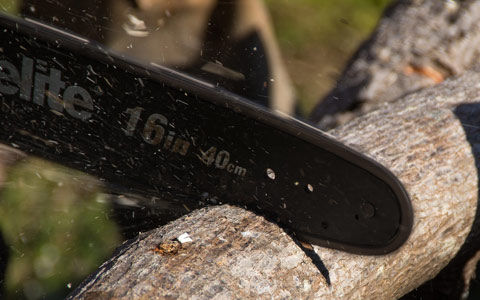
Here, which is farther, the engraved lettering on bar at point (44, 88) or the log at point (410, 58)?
the log at point (410, 58)

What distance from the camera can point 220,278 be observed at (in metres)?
1.34

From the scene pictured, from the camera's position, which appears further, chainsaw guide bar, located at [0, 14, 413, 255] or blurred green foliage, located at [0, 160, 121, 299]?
blurred green foliage, located at [0, 160, 121, 299]

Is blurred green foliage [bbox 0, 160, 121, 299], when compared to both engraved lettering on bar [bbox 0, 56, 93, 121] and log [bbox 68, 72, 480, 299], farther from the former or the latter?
log [bbox 68, 72, 480, 299]

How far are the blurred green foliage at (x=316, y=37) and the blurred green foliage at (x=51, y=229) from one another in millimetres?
855

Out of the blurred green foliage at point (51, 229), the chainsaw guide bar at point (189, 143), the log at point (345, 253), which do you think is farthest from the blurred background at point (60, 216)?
the log at point (345, 253)

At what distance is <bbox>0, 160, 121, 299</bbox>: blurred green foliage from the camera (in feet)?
6.29

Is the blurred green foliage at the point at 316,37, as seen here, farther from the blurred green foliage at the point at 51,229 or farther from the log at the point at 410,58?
the blurred green foliage at the point at 51,229

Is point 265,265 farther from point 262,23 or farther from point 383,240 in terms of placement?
point 262,23

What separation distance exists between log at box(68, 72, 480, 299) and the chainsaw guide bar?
0.31 feet

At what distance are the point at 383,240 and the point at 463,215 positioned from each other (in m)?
0.73

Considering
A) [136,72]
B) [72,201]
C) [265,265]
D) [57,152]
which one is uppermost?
[136,72]

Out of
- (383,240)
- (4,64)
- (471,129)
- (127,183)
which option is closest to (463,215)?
(471,129)

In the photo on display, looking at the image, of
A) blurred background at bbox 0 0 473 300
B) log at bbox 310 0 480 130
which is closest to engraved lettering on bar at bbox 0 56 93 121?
blurred background at bbox 0 0 473 300

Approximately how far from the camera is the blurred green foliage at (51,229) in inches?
75.5
